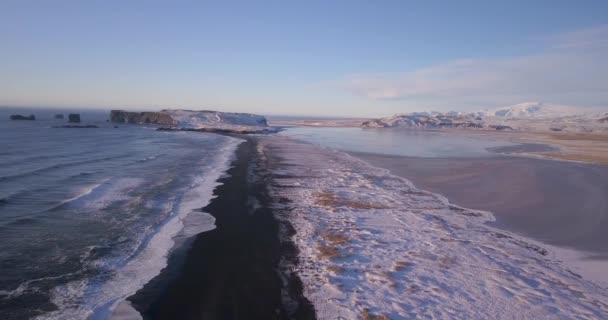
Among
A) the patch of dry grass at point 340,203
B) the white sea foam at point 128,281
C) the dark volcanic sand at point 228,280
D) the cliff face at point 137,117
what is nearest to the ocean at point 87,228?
the white sea foam at point 128,281

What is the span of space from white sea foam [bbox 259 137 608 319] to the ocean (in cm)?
402

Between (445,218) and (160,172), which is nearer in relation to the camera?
(445,218)

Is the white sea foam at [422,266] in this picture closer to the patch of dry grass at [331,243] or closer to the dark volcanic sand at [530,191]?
the patch of dry grass at [331,243]

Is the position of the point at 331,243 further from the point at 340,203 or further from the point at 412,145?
the point at 412,145

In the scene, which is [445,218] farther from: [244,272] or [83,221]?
[83,221]

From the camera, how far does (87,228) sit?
13.3 metres

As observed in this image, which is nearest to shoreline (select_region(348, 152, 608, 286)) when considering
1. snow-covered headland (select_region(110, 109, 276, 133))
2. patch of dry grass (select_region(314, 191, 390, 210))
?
patch of dry grass (select_region(314, 191, 390, 210))

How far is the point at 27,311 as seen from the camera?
778cm

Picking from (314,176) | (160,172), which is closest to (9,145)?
(160,172)

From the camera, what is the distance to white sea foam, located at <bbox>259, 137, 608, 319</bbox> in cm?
859

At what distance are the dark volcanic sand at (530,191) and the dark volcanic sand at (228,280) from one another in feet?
29.6

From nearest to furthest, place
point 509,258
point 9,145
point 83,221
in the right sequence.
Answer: point 509,258 < point 83,221 < point 9,145

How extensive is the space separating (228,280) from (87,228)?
640 cm

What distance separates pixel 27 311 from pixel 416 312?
7.42 metres
